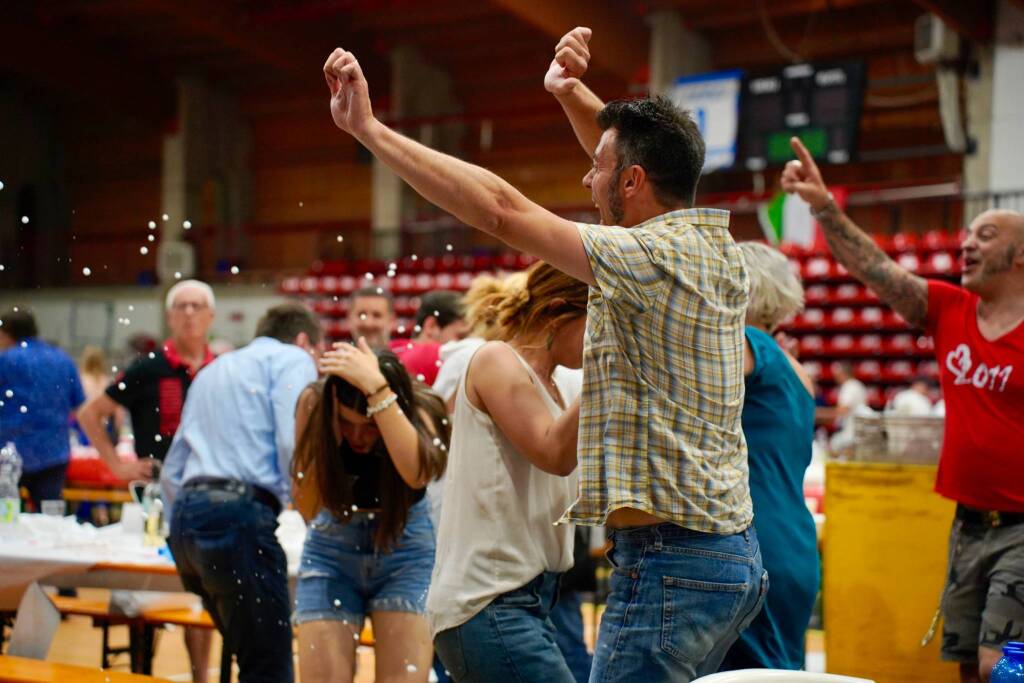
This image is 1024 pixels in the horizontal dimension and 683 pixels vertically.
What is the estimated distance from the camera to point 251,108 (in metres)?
14.1

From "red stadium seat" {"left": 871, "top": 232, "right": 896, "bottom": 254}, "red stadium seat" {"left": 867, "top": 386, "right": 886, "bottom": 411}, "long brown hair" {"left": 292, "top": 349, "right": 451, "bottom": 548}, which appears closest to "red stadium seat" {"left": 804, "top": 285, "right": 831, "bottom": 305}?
"red stadium seat" {"left": 871, "top": 232, "right": 896, "bottom": 254}

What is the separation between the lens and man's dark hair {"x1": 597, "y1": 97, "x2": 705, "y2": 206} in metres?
1.85

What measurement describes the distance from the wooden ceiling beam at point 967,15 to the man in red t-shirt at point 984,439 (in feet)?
27.8

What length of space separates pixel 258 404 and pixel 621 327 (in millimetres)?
1948

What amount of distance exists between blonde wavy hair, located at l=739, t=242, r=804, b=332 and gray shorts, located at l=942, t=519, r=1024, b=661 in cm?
75

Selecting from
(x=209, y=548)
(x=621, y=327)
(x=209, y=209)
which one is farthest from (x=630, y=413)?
(x=209, y=209)

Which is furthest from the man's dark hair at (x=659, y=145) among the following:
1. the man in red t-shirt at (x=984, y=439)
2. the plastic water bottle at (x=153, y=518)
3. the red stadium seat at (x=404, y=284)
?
the red stadium seat at (x=404, y=284)

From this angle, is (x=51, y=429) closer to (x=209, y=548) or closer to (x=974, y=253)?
(x=209, y=548)

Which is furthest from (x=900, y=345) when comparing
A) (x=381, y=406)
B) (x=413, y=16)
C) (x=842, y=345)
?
(x=381, y=406)

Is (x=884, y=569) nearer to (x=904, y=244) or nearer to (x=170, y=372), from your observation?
(x=170, y=372)

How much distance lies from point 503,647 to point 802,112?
10.7m

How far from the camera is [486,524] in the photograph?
6.70 feet

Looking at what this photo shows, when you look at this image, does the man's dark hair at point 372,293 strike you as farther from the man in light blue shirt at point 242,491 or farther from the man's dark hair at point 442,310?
the man's dark hair at point 442,310

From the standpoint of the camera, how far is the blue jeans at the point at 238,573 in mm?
3297
